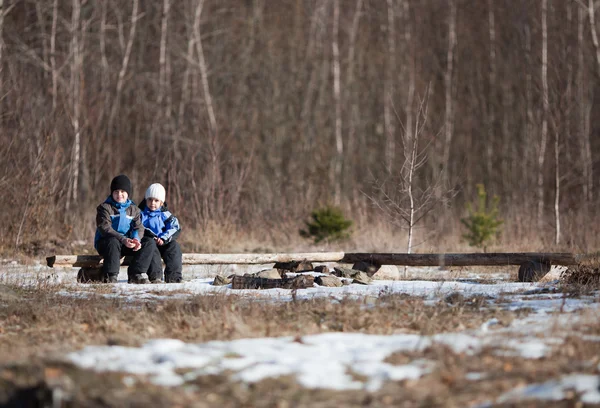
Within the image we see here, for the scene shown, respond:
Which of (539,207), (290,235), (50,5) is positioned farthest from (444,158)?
(50,5)

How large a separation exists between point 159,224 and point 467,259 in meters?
4.05

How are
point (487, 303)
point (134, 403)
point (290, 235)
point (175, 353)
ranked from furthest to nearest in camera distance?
point (290, 235)
point (487, 303)
point (175, 353)
point (134, 403)

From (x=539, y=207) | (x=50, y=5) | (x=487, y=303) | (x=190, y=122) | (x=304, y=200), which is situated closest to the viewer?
(x=487, y=303)

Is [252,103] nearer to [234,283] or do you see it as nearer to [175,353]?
[234,283]

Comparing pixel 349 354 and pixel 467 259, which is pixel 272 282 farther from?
pixel 349 354

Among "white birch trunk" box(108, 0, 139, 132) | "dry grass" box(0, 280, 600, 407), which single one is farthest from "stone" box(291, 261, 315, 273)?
"white birch trunk" box(108, 0, 139, 132)

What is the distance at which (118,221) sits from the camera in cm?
1029

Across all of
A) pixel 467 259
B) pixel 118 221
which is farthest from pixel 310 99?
pixel 118 221

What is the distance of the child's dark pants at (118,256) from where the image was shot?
10.1 m

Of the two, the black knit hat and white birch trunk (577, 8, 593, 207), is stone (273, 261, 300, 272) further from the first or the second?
white birch trunk (577, 8, 593, 207)

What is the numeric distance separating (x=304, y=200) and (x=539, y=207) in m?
6.31

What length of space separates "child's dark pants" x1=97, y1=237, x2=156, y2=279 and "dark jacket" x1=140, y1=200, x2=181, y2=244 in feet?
0.79

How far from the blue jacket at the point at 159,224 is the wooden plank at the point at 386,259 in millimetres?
509

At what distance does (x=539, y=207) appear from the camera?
20.8 meters
